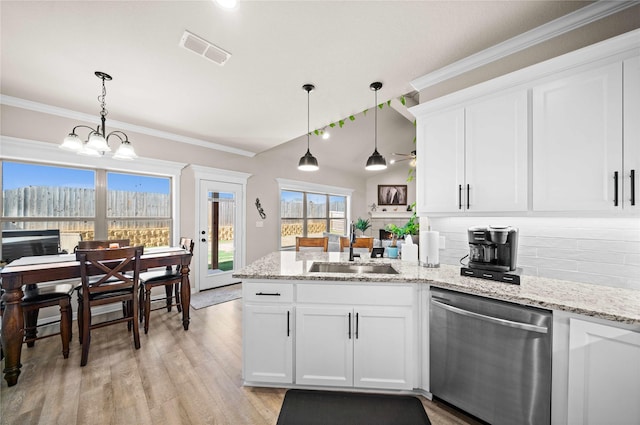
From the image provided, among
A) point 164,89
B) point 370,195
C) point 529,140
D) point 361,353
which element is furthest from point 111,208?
point 370,195

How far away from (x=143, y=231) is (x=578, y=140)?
484cm

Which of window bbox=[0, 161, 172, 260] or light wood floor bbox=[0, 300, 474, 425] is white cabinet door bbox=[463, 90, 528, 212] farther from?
window bbox=[0, 161, 172, 260]

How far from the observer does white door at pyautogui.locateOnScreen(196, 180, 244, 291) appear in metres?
4.41

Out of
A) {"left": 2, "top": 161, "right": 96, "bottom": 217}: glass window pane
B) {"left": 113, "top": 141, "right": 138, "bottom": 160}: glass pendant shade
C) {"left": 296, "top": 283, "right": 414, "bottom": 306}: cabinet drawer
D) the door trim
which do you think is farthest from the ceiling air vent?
{"left": 2, "top": 161, "right": 96, "bottom": 217}: glass window pane

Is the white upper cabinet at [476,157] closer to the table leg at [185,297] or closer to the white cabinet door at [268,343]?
the white cabinet door at [268,343]

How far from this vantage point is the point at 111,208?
11.7 ft

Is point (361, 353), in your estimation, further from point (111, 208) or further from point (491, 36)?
point (111, 208)

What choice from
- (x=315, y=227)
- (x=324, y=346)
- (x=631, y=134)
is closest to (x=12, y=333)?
(x=324, y=346)

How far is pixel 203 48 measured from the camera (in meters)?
1.98

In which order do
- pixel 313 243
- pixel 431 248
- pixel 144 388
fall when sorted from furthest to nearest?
pixel 313 243 < pixel 431 248 < pixel 144 388

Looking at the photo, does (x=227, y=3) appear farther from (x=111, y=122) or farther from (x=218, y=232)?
(x=218, y=232)

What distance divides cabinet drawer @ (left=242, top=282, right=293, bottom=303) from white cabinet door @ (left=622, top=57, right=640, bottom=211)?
2.03 metres

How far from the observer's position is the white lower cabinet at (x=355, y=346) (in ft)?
5.72

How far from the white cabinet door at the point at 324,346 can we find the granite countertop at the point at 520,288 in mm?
258
